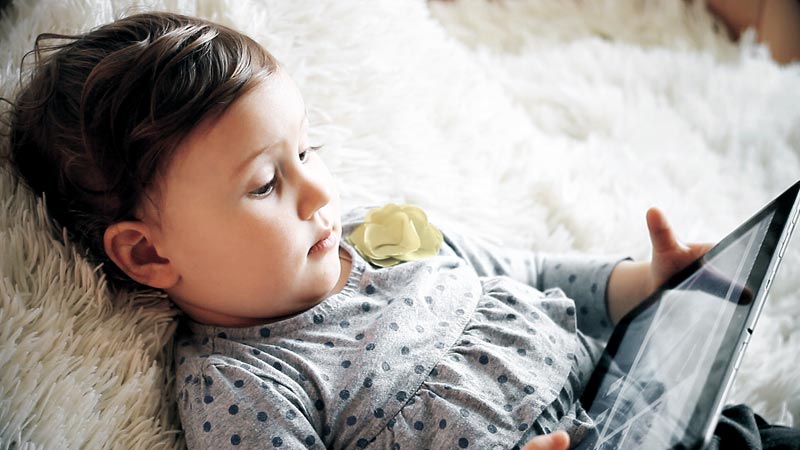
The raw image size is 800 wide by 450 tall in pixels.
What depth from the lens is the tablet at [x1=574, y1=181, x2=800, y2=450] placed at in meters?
0.52

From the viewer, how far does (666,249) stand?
77 cm

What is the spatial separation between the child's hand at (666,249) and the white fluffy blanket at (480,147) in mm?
167

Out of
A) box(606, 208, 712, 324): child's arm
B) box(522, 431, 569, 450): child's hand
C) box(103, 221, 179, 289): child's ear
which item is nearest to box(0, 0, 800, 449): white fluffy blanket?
box(103, 221, 179, 289): child's ear

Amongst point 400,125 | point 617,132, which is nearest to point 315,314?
point 400,125

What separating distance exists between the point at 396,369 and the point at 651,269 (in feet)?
0.96

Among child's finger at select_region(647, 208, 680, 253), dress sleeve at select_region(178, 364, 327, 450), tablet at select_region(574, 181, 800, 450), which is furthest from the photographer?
child's finger at select_region(647, 208, 680, 253)

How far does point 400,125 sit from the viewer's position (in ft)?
3.15

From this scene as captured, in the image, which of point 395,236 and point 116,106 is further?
point 395,236

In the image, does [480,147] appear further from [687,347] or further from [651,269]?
[687,347]

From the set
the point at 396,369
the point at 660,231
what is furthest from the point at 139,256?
the point at 660,231

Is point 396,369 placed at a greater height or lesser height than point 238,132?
lesser

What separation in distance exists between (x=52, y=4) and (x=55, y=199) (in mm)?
200

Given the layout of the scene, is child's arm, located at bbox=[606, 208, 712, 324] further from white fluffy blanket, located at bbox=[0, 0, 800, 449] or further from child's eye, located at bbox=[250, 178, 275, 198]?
child's eye, located at bbox=[250, 178, 275, 198]

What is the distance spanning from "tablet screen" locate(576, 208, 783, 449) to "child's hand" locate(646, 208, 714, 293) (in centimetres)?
4
